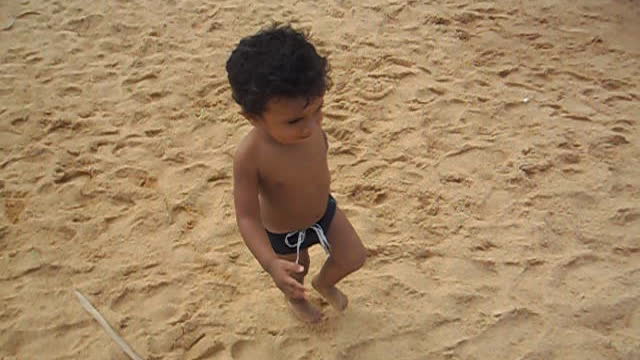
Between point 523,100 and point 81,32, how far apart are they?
2873 mm

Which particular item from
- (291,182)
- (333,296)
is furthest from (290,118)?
(333,296)

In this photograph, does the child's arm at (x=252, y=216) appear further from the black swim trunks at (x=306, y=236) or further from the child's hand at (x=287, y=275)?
the black swim trunks at (x=306, y=236)

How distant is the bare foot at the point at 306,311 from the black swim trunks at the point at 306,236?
0.25m

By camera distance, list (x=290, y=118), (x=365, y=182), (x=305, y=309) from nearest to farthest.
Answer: (x=290, y=118)
(x=305, y=309)
(x=365, y=182)

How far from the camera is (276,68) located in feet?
6.33

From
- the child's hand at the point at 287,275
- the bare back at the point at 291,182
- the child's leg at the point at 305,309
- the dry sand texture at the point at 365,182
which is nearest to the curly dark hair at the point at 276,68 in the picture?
the bare back at the point at 291,182

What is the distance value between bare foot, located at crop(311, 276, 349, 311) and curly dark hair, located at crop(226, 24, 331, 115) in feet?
2.85

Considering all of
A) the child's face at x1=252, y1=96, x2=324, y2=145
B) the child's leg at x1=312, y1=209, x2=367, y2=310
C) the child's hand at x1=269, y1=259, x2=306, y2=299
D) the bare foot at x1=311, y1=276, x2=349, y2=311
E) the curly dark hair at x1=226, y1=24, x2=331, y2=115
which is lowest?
the bare foot at x1=311, y1=276, x2=349, y2=311

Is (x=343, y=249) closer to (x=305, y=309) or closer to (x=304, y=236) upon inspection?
(x=304, y=236)

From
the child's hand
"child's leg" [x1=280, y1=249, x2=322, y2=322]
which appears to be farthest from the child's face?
"child's leg" [x1=280, y1=249, x2=322, y2=322]

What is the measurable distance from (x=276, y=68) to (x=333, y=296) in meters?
1.04

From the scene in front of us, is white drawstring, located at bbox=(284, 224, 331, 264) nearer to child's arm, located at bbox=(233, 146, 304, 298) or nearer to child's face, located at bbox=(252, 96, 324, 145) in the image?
child's arm, located at bbox=(233, 146, 304, 298)

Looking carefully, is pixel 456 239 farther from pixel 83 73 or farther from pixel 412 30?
pixel 83 73

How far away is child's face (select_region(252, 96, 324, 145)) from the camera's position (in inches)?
78.6
